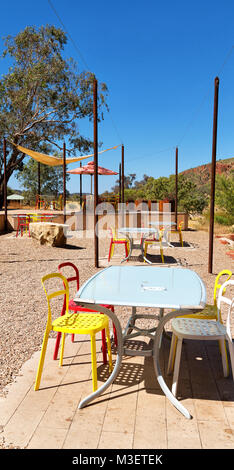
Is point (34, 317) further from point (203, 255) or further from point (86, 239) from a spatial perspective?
point (86, 239)

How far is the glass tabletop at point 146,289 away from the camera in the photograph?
182 centimetres

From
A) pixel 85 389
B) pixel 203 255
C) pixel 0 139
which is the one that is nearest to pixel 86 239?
pixel 203 255

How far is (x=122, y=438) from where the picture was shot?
1.60 metres

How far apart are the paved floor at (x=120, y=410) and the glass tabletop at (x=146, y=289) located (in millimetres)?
554

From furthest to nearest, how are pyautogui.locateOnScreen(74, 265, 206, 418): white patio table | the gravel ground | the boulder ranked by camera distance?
the boulder
the gravel ground
pyautogui.locateOnScreen(74, 265, 206, 418): white patio table

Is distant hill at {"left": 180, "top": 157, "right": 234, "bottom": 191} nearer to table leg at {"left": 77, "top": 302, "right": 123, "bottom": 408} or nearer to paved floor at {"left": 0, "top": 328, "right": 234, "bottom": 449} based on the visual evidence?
paved floor at {"left": 0, "top": 328, "right": 234, "bottom": 449}

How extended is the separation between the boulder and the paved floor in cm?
572

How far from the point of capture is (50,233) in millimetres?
8086

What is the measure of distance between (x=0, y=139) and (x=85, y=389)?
16099 millimetres

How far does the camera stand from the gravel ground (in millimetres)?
2734

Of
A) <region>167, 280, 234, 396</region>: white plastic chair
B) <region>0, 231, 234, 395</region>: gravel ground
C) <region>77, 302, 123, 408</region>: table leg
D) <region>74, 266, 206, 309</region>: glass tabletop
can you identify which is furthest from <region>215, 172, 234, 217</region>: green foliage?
<region>77, 302, 123, 408</region>: table leg

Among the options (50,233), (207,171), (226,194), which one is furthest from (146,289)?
(207,171)

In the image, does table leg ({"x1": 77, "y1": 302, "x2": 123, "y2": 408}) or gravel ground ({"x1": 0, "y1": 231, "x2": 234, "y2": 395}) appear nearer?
table leg ({"x1": 77, "y1": 302, "x2": 123, "y2": 408})

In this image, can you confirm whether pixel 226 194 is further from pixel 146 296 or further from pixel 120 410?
pixel 120 410
